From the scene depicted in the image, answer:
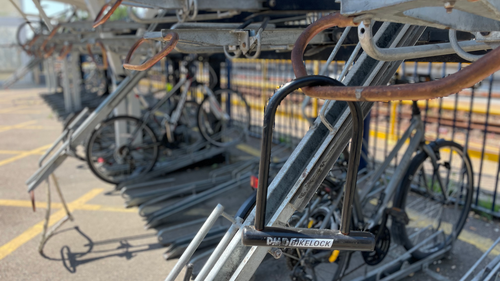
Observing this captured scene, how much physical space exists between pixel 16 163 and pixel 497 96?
12388mm

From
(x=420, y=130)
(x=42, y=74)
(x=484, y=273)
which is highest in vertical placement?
(x=420, y=130)

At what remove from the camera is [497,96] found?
11656 mm

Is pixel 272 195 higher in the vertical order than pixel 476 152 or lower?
higher

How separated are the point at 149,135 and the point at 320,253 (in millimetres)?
3903

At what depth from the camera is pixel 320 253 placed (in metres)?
2.77

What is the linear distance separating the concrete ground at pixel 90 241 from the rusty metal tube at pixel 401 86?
236 cm

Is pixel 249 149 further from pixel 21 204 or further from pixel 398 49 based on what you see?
pixel 398 49

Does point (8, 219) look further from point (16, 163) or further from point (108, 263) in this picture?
point (16, 163)

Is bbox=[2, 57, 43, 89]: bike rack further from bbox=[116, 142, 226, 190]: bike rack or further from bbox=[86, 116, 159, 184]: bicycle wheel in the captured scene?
bbox=[116, 142, 226, 190]: bike rack

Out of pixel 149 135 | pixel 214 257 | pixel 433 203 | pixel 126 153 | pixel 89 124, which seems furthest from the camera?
pixel 149 135

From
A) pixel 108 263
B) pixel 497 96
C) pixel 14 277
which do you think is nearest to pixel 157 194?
pixel 108 263

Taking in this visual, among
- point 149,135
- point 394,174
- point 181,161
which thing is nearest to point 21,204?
point 149,135

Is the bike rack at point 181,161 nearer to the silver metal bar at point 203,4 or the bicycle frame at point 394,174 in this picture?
the bicycle frame at point 394,174

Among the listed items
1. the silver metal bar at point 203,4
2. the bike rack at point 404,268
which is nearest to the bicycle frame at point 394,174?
the bike rack at point 404,268
